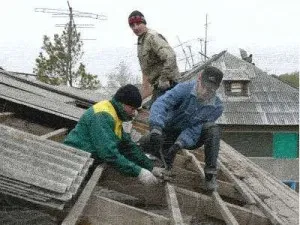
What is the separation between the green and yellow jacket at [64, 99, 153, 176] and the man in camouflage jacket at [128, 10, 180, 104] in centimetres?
184

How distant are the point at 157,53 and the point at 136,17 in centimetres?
44

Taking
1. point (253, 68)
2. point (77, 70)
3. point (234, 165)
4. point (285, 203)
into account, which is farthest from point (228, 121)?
point (285, 203)

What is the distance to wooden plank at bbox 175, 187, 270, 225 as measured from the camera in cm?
331

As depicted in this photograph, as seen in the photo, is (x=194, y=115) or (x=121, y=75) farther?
(x=121, y=75)

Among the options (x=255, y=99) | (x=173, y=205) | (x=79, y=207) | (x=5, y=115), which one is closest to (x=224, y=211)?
(x=173, y=205)

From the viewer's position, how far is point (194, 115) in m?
4.12

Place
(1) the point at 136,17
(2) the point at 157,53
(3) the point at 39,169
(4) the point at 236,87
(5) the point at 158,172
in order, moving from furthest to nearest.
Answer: (4) the point at 236,87, (2) the point at 157,53, (1) the point at 136,17, (5) the point at 158,172, (3) the point at 39,169

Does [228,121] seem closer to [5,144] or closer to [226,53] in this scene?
[226,53]

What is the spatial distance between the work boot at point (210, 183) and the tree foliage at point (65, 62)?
81.8ft

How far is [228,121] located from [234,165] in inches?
629

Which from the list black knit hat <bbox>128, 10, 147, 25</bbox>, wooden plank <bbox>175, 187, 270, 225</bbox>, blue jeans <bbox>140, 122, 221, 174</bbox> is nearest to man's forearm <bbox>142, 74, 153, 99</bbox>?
black knit hat <bbox>128, 10, 147, 25</bbox>

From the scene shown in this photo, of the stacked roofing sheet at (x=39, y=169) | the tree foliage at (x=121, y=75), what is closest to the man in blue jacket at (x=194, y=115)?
the stacked roofing sheet at (x=39, y=169)

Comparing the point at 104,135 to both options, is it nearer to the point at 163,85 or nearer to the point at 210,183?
Answer: the point at 210,183

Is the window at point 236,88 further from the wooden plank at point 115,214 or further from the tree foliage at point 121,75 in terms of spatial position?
the tree foliage at point 121,75
